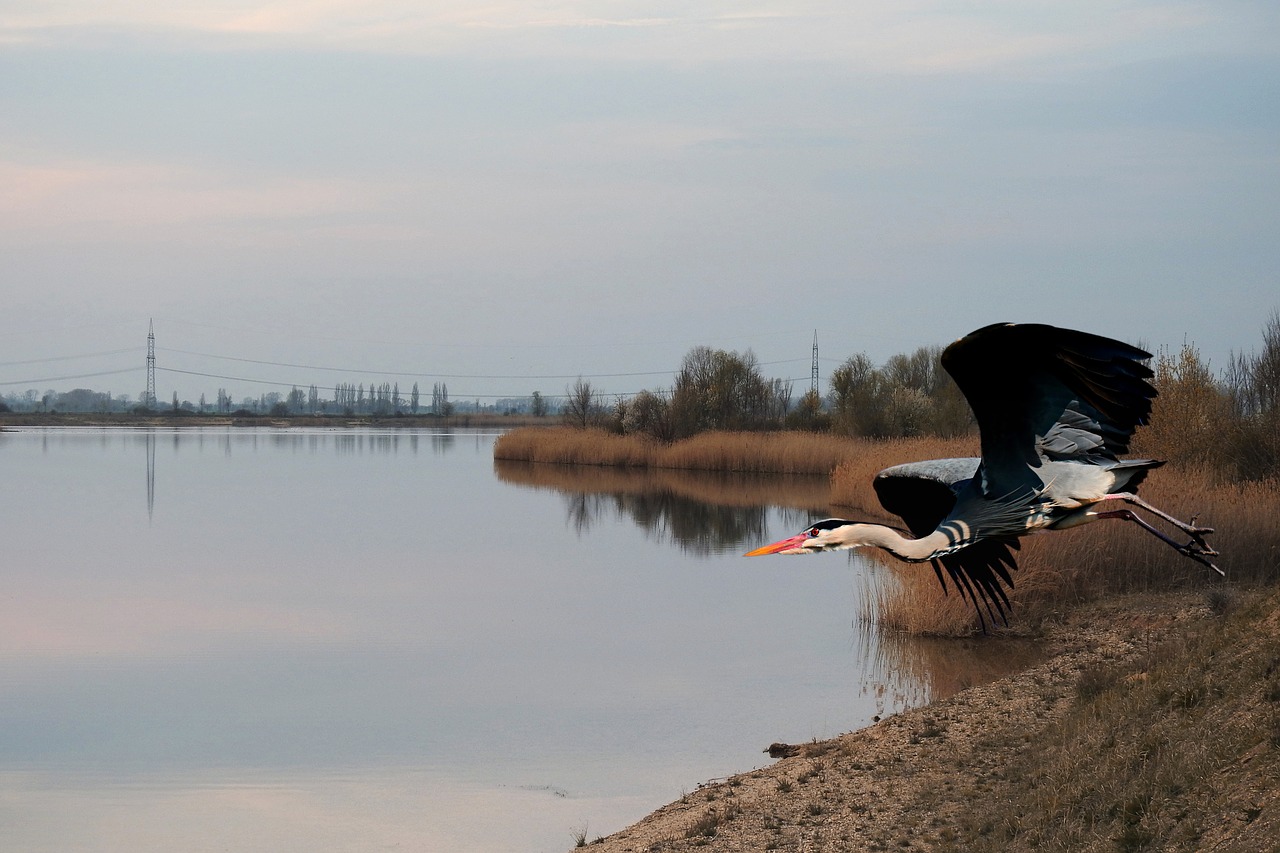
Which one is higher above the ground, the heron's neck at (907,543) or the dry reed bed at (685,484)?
the heron's neck at (907,543)

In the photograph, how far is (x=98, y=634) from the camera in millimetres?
15625

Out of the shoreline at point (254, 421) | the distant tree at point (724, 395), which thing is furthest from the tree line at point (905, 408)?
the shoreline at point (254, 421)

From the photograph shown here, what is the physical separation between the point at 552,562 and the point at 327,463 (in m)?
31.1

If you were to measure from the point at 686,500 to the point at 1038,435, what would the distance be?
2803 cm

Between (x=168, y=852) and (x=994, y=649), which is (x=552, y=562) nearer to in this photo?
(x=994, y=649)

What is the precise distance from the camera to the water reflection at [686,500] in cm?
2600

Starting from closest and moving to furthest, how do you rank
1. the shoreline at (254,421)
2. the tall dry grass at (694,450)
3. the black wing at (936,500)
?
the black wing at (936,500)
the tall dry grass at (694,450)
the shoreline at (254,421)

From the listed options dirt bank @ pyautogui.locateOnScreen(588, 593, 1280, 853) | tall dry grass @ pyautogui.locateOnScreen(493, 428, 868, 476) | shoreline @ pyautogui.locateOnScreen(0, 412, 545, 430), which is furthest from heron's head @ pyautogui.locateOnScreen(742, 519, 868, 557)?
shoreline @ pyautogui.locateOnScreen(0, 412, 545, 430)

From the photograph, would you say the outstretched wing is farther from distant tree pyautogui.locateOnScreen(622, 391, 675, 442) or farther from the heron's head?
distant tree pyautogui.locateOnScreen(622, 391, 675, 442)

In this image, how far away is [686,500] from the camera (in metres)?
32.9

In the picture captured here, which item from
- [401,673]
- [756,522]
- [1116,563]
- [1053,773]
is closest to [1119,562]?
[1116,563]

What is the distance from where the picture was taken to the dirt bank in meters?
5.71

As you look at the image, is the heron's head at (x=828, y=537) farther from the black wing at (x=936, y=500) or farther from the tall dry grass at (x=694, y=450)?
the tall dry grass at (x=694, y=450)

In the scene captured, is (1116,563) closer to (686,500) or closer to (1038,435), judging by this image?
(1038,435)
